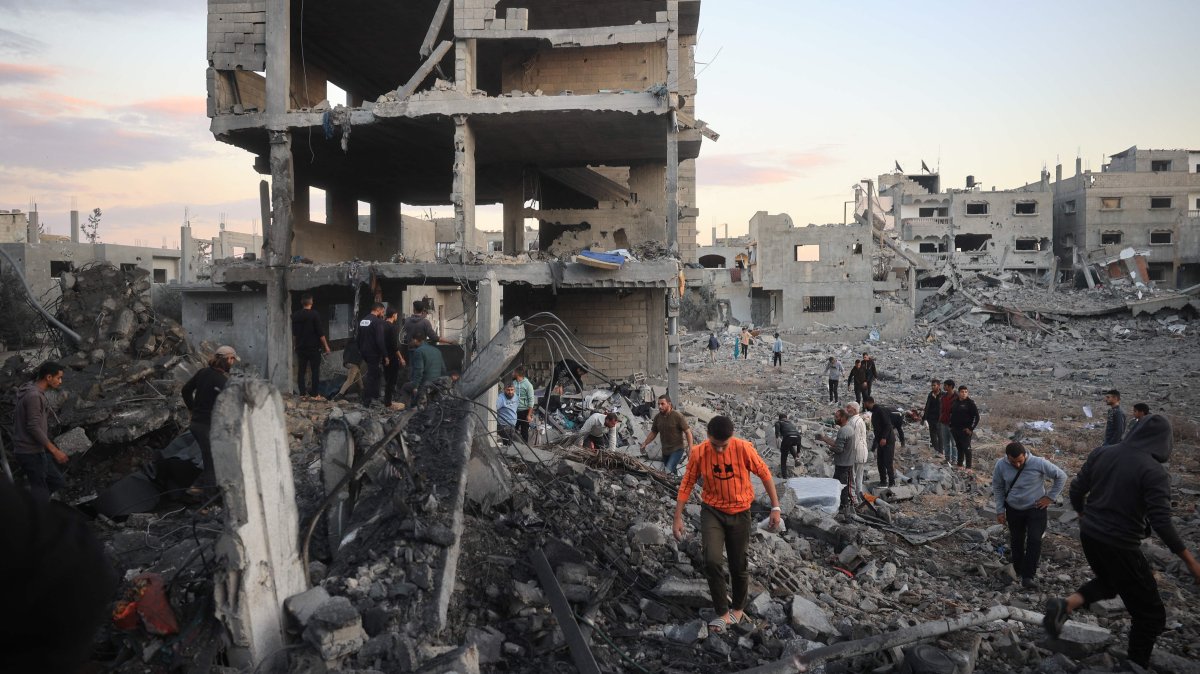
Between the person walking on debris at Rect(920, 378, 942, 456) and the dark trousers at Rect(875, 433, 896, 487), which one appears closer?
the dark trousers at Rect(875, 433, 896, 487)

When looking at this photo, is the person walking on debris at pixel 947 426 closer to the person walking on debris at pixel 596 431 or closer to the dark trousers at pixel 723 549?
the person walking on debris at pixel 596 431

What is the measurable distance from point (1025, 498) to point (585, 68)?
1177cm

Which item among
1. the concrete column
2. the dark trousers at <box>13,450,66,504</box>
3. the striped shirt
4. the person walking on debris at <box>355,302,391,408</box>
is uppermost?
the concrete column

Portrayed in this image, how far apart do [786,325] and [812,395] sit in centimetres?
1769

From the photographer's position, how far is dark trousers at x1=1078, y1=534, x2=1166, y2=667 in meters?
4.30

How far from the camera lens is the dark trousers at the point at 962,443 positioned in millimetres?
11039

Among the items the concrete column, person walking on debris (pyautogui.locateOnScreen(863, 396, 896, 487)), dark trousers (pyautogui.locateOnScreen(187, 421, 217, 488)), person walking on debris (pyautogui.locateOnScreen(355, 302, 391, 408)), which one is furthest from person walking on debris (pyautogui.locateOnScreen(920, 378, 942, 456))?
dark trousers (pyautogui.locateOnScreen(187, 421, 217, 488))

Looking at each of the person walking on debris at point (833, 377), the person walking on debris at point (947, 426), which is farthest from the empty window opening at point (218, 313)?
the person walking on debris at point (947, 426)

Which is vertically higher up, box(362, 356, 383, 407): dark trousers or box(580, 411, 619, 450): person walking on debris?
box(362, 356, 383, 407): dark trousers

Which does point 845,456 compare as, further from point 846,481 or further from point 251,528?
point 251,528

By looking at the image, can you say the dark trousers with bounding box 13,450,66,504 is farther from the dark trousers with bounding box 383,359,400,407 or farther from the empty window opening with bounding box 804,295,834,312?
the empty window opening with bounding box 804,295,834,312

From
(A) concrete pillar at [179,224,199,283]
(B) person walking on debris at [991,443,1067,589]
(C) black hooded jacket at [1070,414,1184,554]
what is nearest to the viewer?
(C) black hooded jacket at [1070,414,1184,554]

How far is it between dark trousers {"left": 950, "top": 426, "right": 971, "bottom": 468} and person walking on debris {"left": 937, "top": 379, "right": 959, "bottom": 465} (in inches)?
6.9

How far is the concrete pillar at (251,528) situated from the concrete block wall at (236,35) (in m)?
12.1
